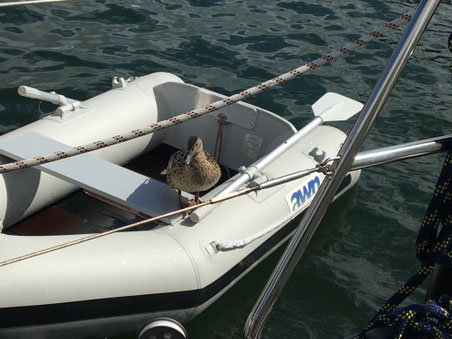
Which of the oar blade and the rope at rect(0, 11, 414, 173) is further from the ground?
the rope at rect(0, 11, 414, 173)

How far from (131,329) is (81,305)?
0.32 metres

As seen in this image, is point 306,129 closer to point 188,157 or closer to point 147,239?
point 188,157

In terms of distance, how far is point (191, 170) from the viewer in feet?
9.94

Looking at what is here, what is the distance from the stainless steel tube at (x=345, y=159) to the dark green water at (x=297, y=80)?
1.80 metres

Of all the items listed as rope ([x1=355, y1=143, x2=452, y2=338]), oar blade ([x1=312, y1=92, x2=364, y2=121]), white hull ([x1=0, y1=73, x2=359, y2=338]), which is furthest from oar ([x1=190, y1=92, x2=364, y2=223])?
rope ([x1=355, y1=143, x2=452, y2=338])

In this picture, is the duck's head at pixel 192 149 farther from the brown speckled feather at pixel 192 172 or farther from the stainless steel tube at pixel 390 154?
the stainless steel tube at pixel 390 154

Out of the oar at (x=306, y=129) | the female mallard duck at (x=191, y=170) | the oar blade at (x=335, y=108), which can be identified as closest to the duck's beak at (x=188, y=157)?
the female mallard duck at (x=191, y=170)

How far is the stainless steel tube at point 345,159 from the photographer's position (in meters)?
1.22

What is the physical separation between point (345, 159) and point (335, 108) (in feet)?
8.17

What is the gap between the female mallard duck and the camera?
303 cm

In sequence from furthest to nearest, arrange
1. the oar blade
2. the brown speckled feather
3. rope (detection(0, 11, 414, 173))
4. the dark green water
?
the oar blade, the dark green water, the brown speckled feather, rope (detection(0, 11, 414, 173))

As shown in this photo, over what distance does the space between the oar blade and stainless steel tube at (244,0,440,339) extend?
237 cm

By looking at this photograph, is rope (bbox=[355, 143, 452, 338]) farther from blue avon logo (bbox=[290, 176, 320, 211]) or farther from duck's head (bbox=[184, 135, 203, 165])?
blue avon logo (bbox=[290, 176, 320, 211])

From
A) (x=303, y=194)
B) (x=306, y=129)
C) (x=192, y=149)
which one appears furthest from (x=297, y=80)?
(x=192, y=149)
